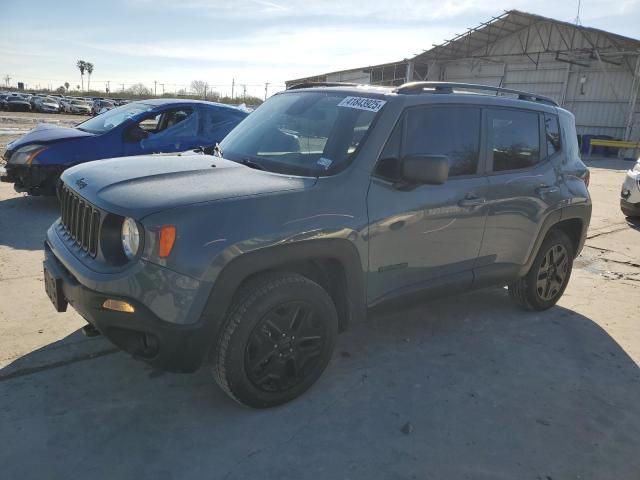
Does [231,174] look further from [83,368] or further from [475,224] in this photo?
[475,224]

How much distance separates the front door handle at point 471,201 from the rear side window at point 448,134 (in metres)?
0.18

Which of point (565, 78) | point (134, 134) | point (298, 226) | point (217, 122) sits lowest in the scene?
point (298, 226)

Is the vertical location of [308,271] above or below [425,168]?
below

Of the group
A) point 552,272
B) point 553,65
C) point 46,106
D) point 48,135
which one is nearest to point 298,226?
point 552,272

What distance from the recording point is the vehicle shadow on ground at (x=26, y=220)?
580 cm

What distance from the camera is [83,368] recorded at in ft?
10.7

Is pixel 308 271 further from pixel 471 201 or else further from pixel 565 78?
pixel 565 78

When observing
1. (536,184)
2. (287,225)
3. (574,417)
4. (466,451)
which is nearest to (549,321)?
(536,184)

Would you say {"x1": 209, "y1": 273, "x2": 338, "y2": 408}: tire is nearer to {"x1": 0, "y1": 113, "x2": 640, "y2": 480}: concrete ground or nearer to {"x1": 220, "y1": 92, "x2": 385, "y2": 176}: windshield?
{"x1": 0, "y1": 113, "x2": 640, "y2": 480}: concrete ground

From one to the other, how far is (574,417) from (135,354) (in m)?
2.55

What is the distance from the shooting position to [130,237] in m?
2.55

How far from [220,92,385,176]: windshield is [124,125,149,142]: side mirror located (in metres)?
3.86

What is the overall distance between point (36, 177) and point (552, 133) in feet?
20.5

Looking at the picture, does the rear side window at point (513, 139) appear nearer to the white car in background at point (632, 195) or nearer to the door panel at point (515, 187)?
the door panel at point (515, 187)
